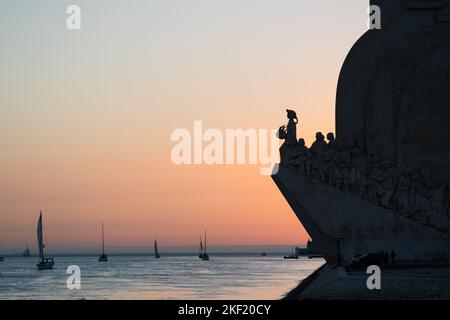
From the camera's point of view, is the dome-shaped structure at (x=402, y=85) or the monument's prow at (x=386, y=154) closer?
the monument's prow at (x=386, y=154)

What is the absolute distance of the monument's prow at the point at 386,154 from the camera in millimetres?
36688

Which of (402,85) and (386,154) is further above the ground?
(402,85)

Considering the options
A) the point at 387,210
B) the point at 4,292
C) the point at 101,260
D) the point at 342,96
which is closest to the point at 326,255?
the point at 387,210

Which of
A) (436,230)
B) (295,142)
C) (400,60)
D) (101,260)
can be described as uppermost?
(400,60)

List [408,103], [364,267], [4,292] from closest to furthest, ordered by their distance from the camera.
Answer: [364,267], [408,103], [4,292]

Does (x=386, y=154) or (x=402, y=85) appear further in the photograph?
(x=402, y=85)

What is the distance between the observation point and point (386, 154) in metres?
39.2

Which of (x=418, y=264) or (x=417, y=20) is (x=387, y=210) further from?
(x=417, y=20)

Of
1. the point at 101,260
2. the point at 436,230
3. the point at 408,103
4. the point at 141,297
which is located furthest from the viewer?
the point at 101,260

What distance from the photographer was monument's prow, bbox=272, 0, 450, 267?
1444 inches

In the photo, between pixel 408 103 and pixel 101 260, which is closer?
pixel 408 103

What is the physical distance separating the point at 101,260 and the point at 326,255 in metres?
98.6

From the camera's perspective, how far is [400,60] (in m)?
39.5

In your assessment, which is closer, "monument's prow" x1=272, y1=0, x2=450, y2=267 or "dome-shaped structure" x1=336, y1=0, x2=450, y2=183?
"monument's prow" x1=272, y1=0, x2=450, y2=267
